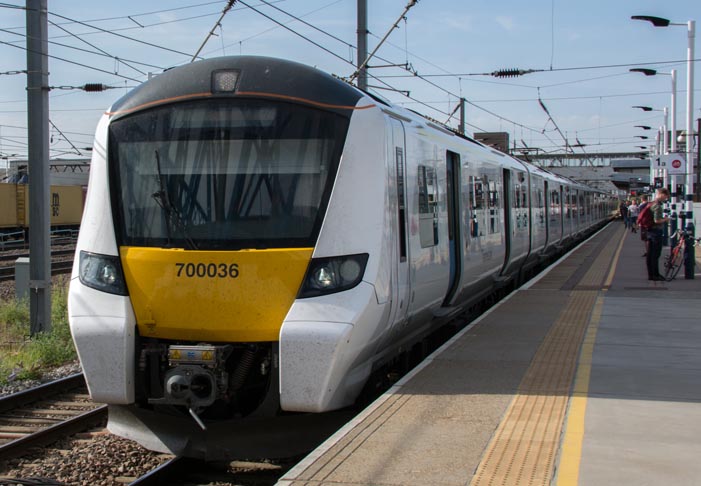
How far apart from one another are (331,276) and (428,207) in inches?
95.4

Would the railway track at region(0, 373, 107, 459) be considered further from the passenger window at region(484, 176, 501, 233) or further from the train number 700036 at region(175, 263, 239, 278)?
the passenger window at region(484, 176, 501, 233)

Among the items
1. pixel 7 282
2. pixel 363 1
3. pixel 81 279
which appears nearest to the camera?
pixel 81 279

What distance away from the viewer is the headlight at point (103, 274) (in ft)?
18.8

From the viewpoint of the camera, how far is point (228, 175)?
5.72 m

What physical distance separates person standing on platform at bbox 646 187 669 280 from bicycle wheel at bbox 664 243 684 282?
1.45ft

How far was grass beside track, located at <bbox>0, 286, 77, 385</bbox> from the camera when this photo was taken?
9461 millimetres

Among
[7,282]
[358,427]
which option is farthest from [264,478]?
[7,282]

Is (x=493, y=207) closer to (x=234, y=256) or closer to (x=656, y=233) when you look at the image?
(x=656, y=233)

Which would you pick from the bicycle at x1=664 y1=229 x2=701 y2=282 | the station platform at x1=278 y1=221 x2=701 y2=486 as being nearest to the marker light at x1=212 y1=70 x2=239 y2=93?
the station platform at x1=278 y1=221 x2=701 y2=486

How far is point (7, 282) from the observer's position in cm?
2048

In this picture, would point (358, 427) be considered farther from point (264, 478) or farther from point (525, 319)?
point (525, 319)

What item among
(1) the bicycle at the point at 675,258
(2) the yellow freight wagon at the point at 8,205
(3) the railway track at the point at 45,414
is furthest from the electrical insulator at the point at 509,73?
(2) the yellow freight wagon at the point at 8,205

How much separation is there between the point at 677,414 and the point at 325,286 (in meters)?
2.59

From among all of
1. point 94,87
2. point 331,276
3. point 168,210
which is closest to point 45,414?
point 168,210
